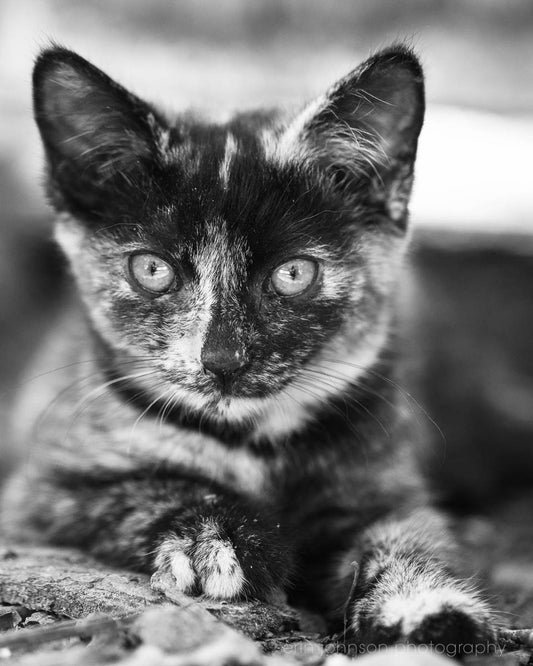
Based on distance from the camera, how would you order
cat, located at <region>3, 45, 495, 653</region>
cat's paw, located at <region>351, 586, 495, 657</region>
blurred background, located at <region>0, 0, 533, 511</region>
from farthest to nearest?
1. blurred background, located at <region>0, 0, 533, 511</region>
2. cat, located at <region>3, 45, 495, 653</region>
3. cat's paw, located at <region>351, 586, 495, 657</region>

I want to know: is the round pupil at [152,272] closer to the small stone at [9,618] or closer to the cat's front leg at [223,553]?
the cat's front leg at [223,553]

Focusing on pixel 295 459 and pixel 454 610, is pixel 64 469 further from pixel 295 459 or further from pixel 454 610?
pixel 454 610

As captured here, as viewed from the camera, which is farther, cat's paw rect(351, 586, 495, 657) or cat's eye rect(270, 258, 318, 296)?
cat's eye rect(270, 258, 318, 296)

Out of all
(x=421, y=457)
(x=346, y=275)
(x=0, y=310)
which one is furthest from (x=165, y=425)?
(x=0, y=310)

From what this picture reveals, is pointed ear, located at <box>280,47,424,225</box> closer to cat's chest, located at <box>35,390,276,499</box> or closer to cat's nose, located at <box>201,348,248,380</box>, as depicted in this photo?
cat's nose, located at <box>201,348,248,380</box>

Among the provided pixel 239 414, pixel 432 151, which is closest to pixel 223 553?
pixel 239 414

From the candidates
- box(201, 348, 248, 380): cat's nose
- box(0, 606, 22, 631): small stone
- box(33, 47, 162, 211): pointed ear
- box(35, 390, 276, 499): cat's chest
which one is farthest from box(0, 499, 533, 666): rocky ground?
box(33, 47, 162, 211): pointed ear

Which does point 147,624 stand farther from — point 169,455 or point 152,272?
point 152,272
